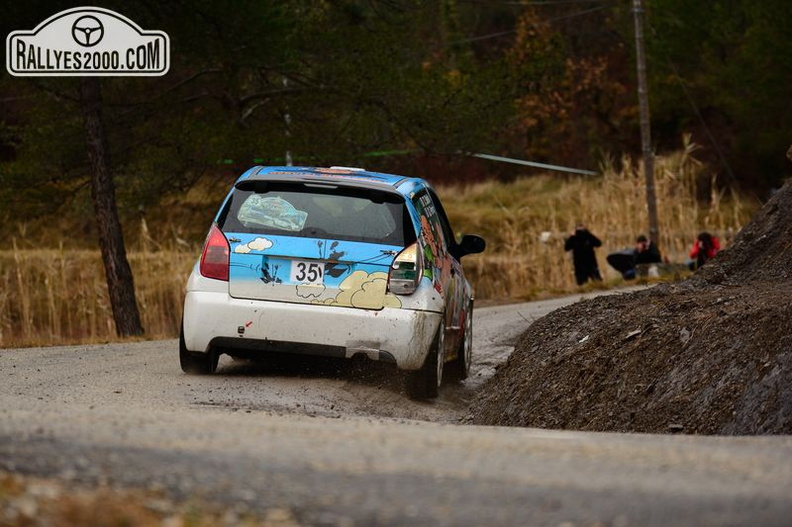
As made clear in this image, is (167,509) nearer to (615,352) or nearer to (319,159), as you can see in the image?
(615,352)

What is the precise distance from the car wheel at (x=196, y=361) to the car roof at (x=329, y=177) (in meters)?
1.34

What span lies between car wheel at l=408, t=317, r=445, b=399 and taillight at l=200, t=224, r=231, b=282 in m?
1.62

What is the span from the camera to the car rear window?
Result: 36.2 feet

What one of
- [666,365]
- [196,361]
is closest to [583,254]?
[196,361]

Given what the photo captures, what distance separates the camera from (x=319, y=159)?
Result: 2441 cm

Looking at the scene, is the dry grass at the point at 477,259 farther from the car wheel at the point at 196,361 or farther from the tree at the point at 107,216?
the car wheel at the point at 196,361

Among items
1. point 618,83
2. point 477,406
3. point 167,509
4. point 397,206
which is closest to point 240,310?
point 397,206

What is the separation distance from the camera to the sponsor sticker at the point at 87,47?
18.8 meters

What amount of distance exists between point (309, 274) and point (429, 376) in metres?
1.25

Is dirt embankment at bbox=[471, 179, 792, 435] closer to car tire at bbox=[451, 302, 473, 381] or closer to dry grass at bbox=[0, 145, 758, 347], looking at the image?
car tire at bbox=[451, 302, 473, 381]

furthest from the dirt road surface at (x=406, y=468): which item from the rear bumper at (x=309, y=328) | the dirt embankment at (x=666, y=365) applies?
the rear bumper at (x=309, y=328)

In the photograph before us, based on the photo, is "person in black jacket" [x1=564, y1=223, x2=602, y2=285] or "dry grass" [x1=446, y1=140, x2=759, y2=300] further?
"dry grass" [x1=446, y1=140, x2=759, y2=300]

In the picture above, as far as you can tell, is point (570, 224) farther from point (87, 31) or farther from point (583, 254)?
point (87, 31)

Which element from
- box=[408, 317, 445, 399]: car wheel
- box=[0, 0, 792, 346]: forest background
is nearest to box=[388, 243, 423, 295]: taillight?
box=[408, 317, 445, 399]: car wheel
